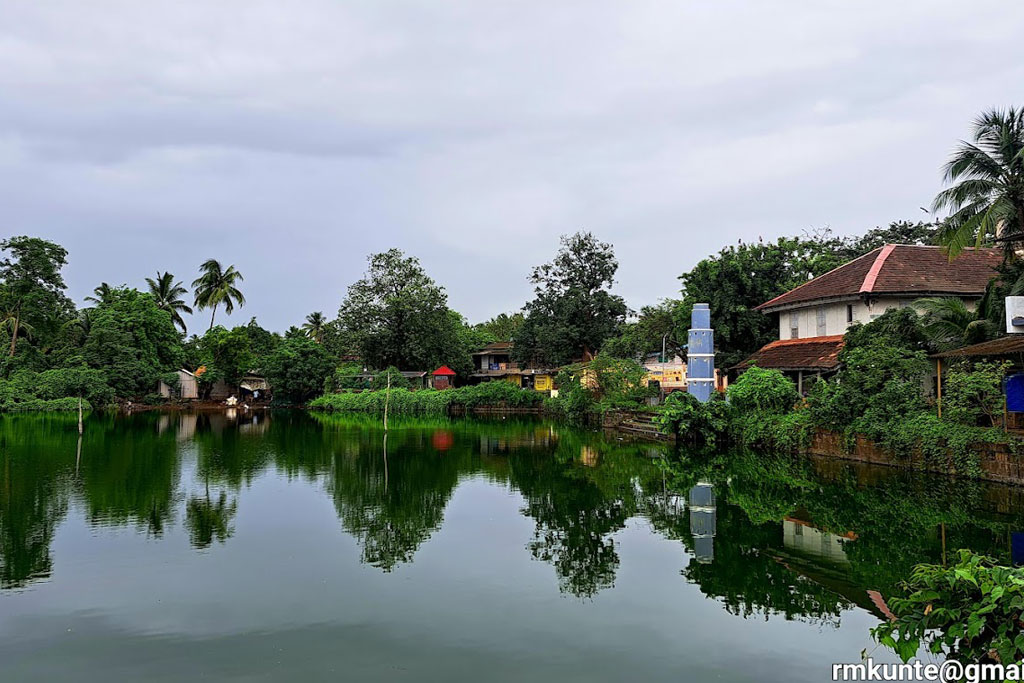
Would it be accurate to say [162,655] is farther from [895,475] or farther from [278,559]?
[895,475]

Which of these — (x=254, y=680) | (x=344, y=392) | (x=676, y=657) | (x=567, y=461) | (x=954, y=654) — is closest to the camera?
(x=954, y=654)

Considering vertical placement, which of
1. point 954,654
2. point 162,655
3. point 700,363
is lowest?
point 162,655

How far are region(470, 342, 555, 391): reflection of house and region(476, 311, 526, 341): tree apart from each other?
45.9 ft

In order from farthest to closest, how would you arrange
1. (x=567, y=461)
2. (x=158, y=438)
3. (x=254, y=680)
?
(x=158, y=438)
(x=567, y=461)
(x=254, y=680)

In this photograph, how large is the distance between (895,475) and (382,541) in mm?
12416

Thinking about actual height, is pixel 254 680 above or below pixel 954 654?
below

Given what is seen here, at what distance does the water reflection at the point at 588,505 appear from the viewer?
398 inches

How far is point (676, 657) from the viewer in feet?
23.7

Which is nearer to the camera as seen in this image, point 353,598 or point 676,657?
point 676,657

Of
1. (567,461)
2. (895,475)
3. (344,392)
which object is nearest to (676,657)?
(895,475)

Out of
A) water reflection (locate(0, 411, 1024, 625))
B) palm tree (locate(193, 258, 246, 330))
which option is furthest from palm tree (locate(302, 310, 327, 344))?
water reflection (locate(0, 411, 1024, 625))

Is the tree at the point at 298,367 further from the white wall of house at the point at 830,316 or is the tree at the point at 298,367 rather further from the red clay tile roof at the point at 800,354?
the white wall of house at the point at 830,316

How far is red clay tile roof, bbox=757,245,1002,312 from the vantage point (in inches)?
978

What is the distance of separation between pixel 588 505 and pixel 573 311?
35260 mm
